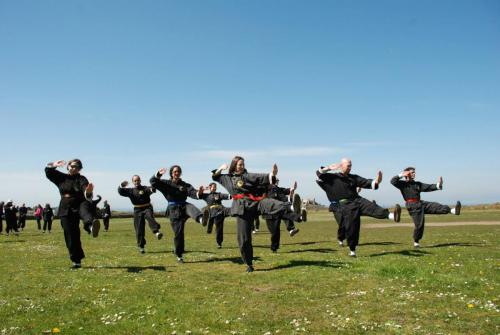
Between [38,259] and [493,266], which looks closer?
[493,266]

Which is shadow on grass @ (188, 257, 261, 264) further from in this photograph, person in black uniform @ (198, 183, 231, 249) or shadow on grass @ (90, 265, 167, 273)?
person in black uniform @ (198, 183, 231, 249)

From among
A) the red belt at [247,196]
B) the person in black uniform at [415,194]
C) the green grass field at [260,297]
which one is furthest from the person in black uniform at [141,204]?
the person in black uniform at [415,194]

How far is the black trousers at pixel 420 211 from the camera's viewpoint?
626 inches

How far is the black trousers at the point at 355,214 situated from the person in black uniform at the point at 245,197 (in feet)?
11.0

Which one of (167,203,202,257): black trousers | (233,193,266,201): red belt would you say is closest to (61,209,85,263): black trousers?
(167,203,202,257): black trousers

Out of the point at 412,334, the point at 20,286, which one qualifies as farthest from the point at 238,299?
the point at 20,286

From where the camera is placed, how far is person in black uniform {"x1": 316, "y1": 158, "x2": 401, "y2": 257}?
13.3 metres

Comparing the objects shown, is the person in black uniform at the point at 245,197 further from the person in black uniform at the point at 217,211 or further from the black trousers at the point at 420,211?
the black trousers at the point at 420,211

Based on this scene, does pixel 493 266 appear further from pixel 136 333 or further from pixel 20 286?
pixel 20 286

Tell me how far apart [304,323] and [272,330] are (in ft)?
1.84

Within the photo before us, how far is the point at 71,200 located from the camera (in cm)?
1198

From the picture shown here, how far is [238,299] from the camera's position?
26.3 ft

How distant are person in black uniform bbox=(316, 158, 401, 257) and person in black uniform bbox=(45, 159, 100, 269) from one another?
7.47 meters

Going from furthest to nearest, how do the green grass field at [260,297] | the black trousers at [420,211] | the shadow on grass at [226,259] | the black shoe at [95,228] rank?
1. the black trousers at [420,211]
2. the shadow on grass at [226,259]
3. the black shoe at [95,228]
4. the green grass field at [260,297]
